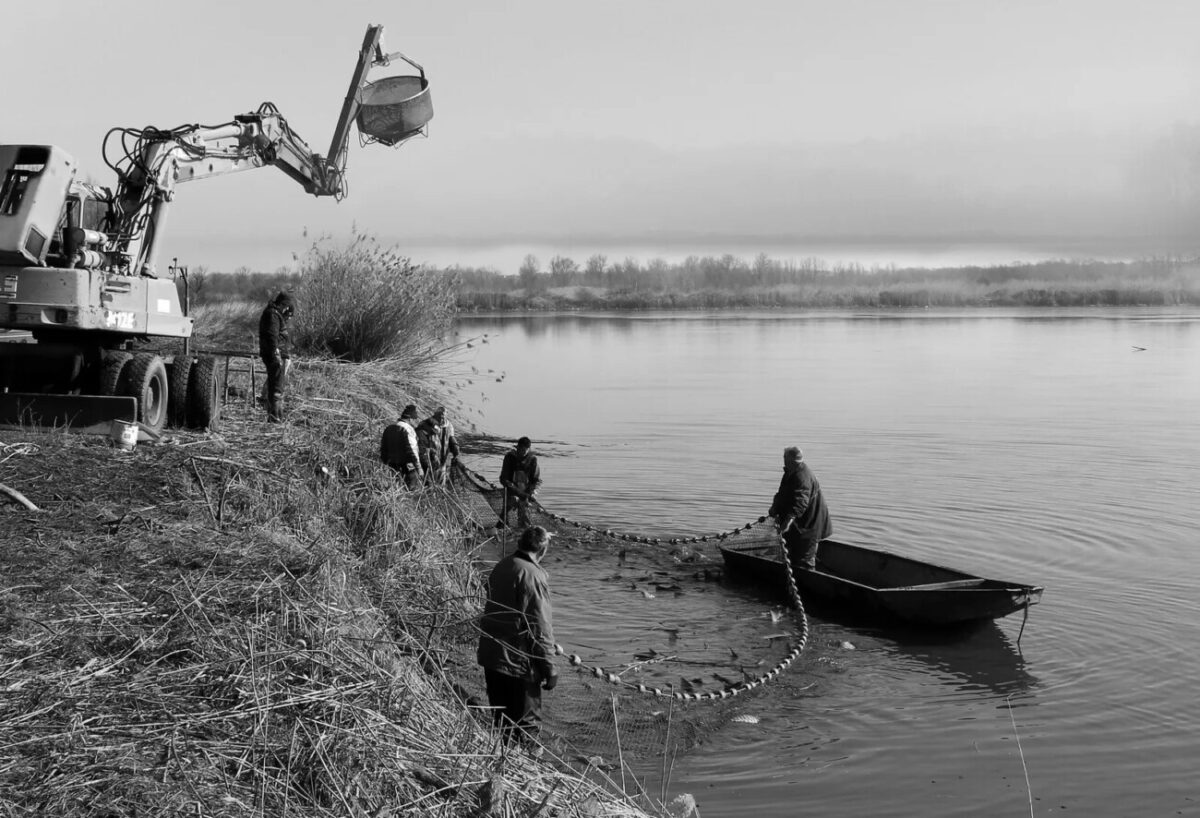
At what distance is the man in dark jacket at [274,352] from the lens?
1577 cm

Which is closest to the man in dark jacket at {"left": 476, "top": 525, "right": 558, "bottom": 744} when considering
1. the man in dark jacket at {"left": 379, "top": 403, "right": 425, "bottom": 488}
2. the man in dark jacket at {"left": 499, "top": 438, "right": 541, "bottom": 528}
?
the man in dark jacket at {"left": 379, "top": 403, "right": 425, "bottom": 488}

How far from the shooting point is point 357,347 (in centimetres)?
2702

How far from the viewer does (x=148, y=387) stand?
13742 mm

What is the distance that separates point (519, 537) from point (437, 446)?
307cm

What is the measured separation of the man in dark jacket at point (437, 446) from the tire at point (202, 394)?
266cm

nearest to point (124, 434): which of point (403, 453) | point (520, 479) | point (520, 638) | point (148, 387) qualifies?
point (148, 387)

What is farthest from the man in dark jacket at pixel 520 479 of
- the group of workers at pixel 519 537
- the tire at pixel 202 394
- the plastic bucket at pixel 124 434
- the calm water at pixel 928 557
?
the plastic bucket at pixel 124 434

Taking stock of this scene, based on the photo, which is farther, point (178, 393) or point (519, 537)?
point (178, 393)

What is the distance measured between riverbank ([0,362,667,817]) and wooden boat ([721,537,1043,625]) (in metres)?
4.65

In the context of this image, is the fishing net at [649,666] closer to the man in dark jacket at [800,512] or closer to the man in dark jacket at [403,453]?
the man in dark jacket at [800,512]

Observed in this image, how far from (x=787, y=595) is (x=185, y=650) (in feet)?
29.1

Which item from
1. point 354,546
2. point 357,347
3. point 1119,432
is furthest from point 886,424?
point 354,546

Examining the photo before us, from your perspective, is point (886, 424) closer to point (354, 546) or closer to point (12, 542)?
point (354, 546)

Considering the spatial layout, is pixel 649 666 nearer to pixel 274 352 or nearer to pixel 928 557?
pixel 928 557
